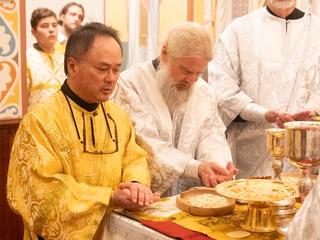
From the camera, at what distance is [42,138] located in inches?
86.0

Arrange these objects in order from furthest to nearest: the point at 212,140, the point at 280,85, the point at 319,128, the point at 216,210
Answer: the point at 280,85
the point at 212,140
the point at 216,210
the point at 319,128

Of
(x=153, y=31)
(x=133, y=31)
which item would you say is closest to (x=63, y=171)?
(x=133, y=31)

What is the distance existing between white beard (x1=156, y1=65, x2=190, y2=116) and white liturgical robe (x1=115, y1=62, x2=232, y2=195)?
0.9 inches

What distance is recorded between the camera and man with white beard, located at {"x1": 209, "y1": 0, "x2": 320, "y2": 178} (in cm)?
342

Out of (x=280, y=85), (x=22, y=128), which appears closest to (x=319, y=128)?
(x=22, y=128)

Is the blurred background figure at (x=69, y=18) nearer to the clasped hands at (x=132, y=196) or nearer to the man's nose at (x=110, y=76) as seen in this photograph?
the man's nose at (x=110, y=76)

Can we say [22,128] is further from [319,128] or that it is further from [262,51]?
[262,51]

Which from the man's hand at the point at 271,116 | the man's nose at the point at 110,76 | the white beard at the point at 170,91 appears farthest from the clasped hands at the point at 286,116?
the man's nose at the point at 110,76

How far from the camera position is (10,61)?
3613 millimetres

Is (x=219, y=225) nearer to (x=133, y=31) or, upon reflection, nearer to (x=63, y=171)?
(x=63, y=171)

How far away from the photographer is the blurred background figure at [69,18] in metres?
4.26

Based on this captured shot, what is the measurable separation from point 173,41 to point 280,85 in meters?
1.02

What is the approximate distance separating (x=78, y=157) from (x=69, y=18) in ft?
7.46

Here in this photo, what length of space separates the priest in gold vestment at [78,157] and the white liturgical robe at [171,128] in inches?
8.5
